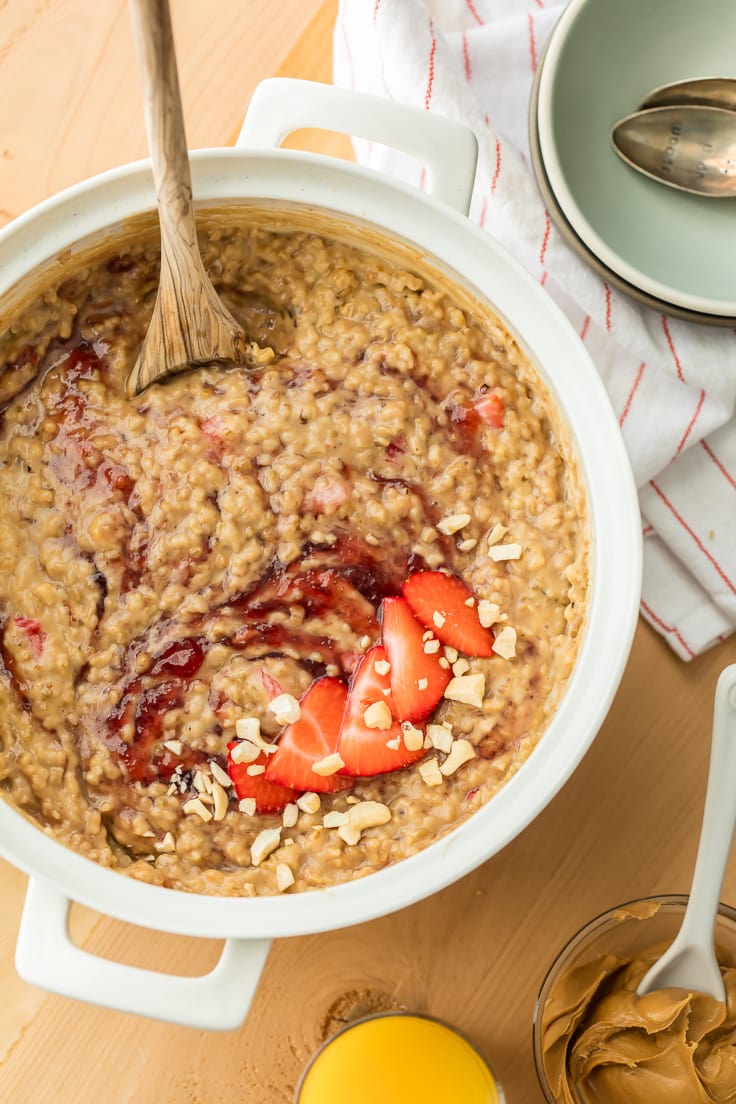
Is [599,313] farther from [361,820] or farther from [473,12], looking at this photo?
[361,820]

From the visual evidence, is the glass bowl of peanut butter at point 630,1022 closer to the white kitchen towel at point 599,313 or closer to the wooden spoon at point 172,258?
the white kitchen towel at point 599,313

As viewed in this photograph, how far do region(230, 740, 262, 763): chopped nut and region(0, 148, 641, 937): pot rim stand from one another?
5.1 inches

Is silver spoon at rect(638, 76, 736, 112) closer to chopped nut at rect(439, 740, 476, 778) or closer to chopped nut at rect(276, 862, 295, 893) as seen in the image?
chopped nut at rect(439, 740, 476, 778)

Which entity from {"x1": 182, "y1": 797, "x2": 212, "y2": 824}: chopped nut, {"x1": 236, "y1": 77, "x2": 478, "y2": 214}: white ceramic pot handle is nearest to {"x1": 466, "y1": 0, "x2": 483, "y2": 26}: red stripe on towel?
{"x1": 236, "y1": 77, "x2": 478, "y2": 214}: white ceramic pot handle

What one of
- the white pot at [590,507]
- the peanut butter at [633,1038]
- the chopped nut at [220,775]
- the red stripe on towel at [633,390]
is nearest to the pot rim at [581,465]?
the white pot at [590,507]

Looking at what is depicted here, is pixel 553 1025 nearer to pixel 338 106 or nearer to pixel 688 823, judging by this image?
pixel 688 823

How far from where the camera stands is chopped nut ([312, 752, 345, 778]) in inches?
41.4

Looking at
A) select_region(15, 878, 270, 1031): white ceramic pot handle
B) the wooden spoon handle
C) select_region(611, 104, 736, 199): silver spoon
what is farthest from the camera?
Result: select_region(611, 104, 736, 199): silver spoon

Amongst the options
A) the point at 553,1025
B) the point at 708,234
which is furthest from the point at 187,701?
the point at 708,234

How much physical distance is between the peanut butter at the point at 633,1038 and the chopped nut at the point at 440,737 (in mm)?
331

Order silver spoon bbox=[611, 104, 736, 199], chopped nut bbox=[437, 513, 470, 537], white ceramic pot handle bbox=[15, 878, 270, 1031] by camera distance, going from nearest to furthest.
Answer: white ceramic pot handle bbox=[15, 878, 270, 1031], chopped nut bbox=[437, 513, 470, 537], silver spoon bbox=[611, 104, 736, 199]

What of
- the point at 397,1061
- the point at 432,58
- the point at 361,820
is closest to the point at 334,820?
the point at 361,820

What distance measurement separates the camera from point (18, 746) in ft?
3.43

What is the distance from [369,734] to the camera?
1.06 meters
